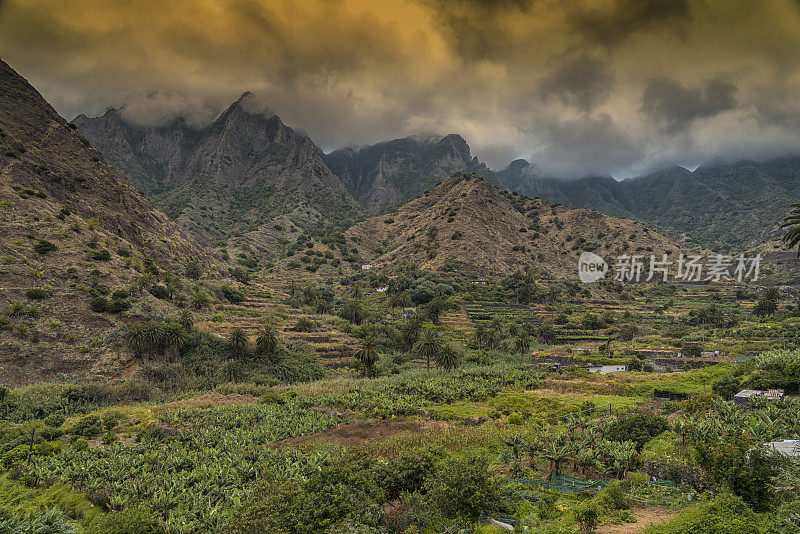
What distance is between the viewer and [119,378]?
46000mm

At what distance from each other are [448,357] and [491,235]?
10092 centimetres

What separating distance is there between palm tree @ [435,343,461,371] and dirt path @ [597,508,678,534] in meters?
40.9

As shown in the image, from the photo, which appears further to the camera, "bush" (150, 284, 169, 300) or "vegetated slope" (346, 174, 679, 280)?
"vegetated slope" (346, 174, 679, 280)

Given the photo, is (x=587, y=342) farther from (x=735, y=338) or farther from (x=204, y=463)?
(x=204, y=463)

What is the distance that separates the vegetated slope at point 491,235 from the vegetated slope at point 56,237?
82.3m

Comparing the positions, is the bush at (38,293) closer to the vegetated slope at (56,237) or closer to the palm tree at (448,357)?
the vegetated slope at (56,237)

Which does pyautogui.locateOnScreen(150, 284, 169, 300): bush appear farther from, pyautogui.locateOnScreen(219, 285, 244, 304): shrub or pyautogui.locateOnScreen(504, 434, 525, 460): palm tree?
pyautogui.locateOnScreen(504, 434, 525, 460): palm tree

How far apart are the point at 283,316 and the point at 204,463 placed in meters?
57.0

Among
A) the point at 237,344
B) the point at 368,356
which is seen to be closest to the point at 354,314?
the point at 368,356

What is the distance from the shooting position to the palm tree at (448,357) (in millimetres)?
59312

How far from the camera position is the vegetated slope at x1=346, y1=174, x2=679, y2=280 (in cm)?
13688

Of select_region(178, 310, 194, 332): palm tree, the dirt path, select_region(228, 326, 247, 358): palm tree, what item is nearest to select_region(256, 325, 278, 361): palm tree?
select_region(228, 326, 247, 358): palm tree

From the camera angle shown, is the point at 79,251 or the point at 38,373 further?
the point at 79,251

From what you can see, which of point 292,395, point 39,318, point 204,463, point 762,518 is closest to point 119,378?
point 39,318
